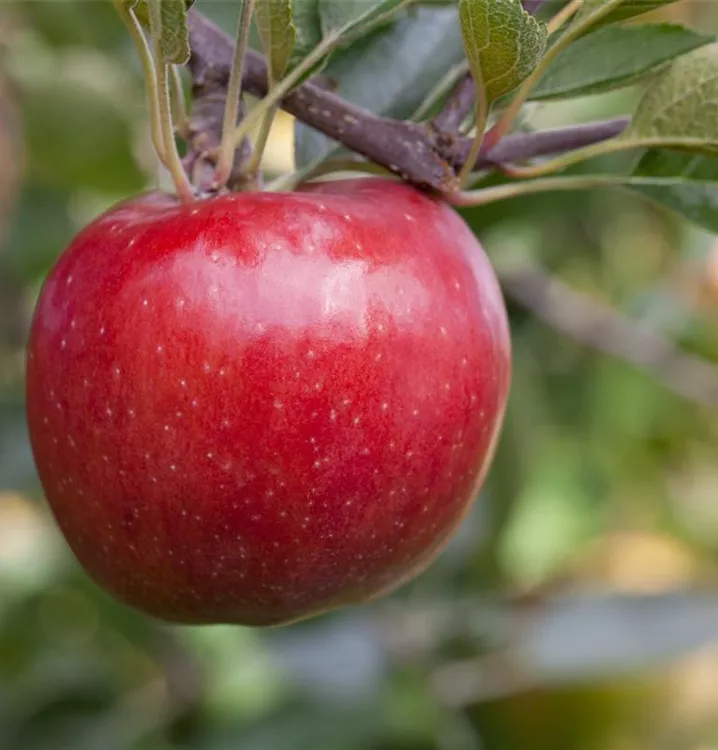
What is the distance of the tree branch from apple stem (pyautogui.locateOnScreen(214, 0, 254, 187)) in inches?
1.3

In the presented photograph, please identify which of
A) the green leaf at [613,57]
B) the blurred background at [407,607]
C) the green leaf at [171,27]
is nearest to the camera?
the green leaf at [171,27]

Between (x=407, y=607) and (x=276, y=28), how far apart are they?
96 centimetres

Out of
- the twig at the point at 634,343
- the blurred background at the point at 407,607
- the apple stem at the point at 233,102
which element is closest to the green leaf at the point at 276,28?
the apple stem at the point at 233,102

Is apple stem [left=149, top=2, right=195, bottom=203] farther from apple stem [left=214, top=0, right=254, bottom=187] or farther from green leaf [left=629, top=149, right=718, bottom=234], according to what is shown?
green leaf [left=629, top=149, right=718, bottom=234]

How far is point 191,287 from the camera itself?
458 mm

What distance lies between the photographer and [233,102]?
49 cm

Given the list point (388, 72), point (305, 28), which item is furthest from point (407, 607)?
point (305, 28)

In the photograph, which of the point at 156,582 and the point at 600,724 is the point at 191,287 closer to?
the point at 156,582

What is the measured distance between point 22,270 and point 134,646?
20.1 inches

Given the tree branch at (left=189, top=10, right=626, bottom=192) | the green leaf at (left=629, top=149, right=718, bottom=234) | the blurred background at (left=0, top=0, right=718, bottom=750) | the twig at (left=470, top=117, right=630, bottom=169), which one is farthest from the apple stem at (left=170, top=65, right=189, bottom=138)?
the blurred background at (left=0, top=0, right=718, bottom=750)

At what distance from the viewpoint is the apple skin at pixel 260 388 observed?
46 centimetres

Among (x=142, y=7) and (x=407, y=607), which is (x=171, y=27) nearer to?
(x=142, y=7)

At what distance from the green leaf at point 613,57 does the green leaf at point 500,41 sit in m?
0.09

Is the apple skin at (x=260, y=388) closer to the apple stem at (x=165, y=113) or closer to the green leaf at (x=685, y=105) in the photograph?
the apple stem at (x=165, y=113)
